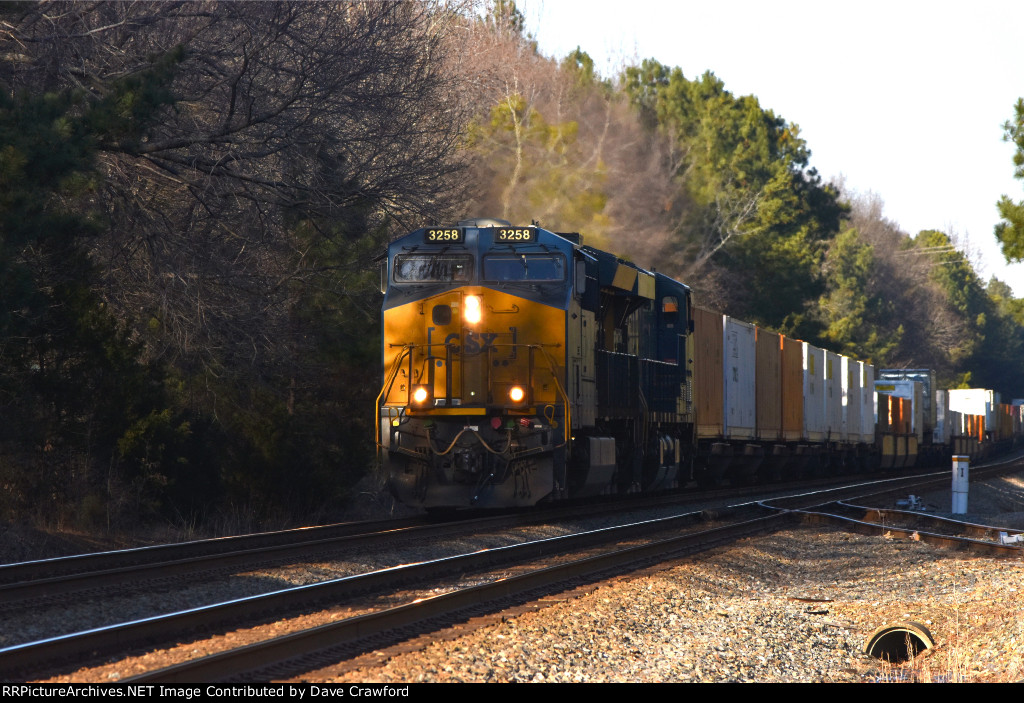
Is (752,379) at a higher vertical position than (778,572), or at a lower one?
higher

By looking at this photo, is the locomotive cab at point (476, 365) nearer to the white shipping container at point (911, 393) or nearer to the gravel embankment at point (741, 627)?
the gravel embankment at point (741, 627)

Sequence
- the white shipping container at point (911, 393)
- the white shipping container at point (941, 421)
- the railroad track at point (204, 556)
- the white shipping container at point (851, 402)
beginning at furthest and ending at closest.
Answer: the white shipping container at point (941, 421) < the white shipping container at point (911, 393) < the white shipping container at point (851, 402) < the railroad track at point (204, 556)

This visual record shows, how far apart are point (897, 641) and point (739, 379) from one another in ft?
48.4

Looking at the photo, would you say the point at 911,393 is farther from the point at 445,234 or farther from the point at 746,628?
the point at 746,628

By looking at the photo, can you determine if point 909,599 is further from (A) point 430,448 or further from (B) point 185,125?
(B) point 185,125

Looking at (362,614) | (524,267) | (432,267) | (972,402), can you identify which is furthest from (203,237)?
(972,402)

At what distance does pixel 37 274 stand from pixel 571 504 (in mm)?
8683

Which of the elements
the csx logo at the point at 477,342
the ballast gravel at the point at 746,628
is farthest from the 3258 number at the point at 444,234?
the ballast gravel at the point at 746,628

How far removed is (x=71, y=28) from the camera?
13969 mm

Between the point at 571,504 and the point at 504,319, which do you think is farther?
the point at 571,504

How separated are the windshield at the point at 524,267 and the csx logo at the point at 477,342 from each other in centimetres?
72

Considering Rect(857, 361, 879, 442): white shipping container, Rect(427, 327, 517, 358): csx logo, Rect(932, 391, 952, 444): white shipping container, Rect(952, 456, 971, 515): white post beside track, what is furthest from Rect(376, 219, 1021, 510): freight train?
Rect(932, 391, 952, 444): white shipping container

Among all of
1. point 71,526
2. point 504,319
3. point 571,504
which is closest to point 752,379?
A: point 571,504

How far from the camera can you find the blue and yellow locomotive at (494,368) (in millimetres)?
13402
